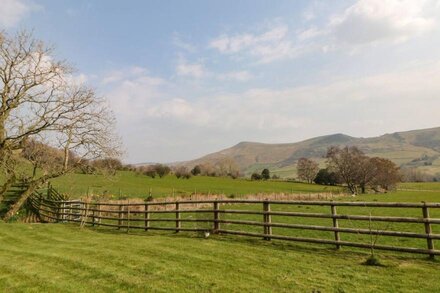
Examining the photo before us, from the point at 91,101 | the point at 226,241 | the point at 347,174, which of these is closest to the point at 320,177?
the point at 347,174

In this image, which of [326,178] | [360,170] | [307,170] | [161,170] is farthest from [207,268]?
[307,170]

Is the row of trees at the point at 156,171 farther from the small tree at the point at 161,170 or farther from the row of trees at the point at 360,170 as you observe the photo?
the row of trees at the point at 360,170

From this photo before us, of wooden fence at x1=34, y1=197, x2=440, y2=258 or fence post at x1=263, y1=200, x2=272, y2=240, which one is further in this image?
fence post at x1=263, y1=200, x2=272, y2=240

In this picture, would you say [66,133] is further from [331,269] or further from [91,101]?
[331,269]

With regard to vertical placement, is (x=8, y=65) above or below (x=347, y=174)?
above

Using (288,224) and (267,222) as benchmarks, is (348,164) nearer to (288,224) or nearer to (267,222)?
(267,222)

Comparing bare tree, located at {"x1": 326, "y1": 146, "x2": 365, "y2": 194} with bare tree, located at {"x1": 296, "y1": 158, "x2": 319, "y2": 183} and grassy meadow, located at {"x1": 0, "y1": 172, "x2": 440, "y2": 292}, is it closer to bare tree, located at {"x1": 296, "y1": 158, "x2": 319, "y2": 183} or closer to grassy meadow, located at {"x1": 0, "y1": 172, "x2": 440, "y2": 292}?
bare tree, located at {"x1": 296, "y1": 158, "x2": 319, "y2": 183}

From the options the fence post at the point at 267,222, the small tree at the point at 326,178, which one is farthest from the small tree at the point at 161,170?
the fence post at the point at 267,222

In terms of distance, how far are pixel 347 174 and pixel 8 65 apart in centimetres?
7114

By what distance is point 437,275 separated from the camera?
760 cm

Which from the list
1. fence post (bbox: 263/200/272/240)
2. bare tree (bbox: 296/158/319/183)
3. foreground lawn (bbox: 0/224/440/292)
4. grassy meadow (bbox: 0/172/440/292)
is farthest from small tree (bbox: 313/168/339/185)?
foreground lawn (bbox: 0/224/440/292)

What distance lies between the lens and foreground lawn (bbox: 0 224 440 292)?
720 cm

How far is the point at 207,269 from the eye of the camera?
27.5ft

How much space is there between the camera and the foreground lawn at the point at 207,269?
7203mm
